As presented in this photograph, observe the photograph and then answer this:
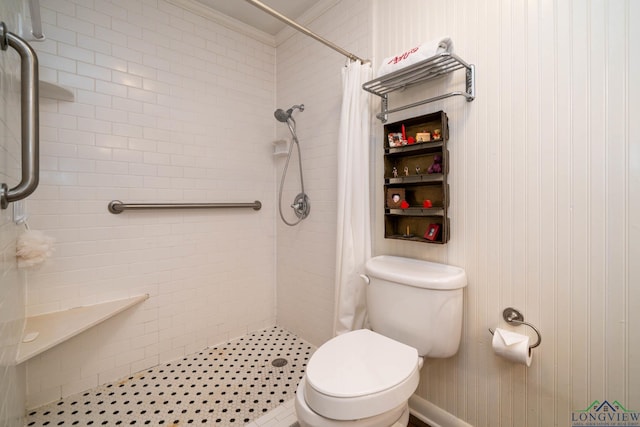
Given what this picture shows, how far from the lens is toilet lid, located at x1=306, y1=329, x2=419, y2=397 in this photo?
932mm

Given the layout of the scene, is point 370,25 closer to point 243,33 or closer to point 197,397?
point 243,33

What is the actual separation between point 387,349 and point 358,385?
255mm

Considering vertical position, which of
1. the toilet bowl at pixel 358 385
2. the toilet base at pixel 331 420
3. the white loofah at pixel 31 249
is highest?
the white loofah at pixel 31 249

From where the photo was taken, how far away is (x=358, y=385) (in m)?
0.94

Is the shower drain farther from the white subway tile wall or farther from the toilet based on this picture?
the toilet

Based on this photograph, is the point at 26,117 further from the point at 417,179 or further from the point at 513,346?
the point at 513,346

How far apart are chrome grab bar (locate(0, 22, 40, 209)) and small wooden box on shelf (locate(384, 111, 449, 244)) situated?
4.30 feet

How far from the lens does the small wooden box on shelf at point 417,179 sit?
1271 mm

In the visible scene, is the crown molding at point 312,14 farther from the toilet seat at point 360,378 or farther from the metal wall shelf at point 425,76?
the toilet seat at point 360,378

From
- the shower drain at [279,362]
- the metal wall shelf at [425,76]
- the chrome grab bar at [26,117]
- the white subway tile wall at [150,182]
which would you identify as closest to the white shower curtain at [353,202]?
the metal wall shelf at [425,76]

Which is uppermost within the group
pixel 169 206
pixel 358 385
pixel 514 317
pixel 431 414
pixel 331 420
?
pixel 169 206

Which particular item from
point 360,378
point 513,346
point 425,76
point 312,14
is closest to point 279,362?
point 360,378

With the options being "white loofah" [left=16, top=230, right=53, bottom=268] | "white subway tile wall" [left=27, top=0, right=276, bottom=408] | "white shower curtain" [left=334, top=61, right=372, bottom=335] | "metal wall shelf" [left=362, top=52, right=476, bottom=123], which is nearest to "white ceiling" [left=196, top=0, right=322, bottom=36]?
"white subway tile wall" [left=27, top=0, right=276, bottom=408]

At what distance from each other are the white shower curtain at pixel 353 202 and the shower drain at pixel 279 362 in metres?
0.54
